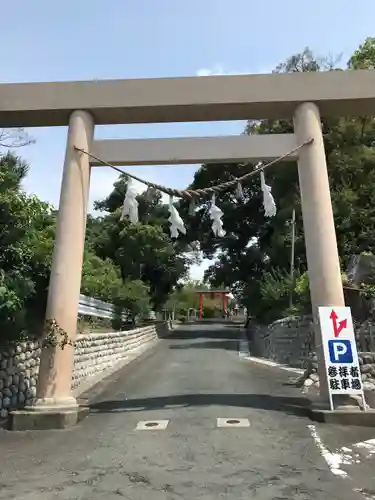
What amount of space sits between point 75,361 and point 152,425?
5.24 m

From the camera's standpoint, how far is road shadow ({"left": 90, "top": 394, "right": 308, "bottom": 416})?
782 centimetres

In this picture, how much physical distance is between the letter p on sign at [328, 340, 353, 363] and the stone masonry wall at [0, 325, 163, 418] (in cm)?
534

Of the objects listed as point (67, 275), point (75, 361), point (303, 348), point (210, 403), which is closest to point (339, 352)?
point (210, 403)

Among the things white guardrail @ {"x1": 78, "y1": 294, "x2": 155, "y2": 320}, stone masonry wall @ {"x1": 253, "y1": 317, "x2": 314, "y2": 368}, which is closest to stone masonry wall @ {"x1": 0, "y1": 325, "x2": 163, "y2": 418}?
white guardrail @ {"x1": 78, "y1": 294, "x2": 155, "y2": 320}

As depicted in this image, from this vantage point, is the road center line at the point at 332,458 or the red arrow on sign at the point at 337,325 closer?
the road center line at the point at 332,458

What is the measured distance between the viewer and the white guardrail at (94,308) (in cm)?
1430

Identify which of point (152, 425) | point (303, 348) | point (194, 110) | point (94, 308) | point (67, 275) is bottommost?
point (152, 425)

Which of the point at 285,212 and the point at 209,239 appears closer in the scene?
the point at 285,212

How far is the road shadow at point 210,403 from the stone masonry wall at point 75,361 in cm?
137

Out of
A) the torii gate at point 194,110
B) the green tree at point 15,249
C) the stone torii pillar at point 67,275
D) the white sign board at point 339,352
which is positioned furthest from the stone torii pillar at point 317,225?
the green tree at point 15,249

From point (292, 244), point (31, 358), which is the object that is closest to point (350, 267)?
point (292, 244)

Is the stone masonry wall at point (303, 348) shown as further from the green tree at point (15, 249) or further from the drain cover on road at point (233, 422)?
the green tree at point (15, 249)

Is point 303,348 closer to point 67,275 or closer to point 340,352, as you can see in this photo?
point 340,352

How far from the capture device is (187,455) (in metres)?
5.28
